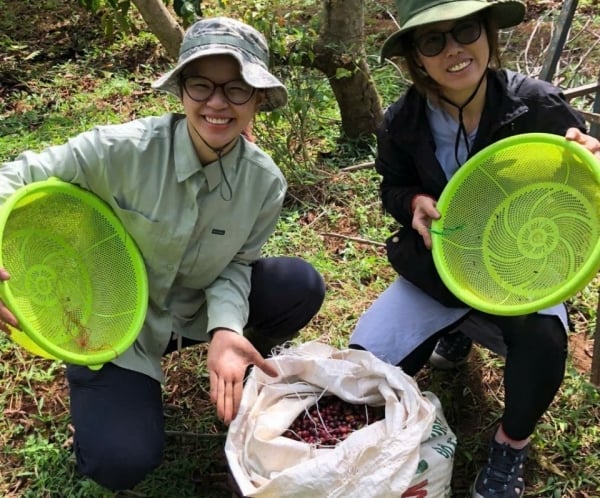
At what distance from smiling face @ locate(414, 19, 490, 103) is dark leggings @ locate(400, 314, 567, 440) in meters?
0.63

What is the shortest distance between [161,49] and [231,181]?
3331 millimetres

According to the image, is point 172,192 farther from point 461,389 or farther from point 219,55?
point 461,389

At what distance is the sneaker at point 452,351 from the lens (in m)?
2.20

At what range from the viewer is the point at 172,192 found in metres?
1.75

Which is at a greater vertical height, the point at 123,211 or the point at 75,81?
the point at 123,211

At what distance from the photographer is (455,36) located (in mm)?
1613

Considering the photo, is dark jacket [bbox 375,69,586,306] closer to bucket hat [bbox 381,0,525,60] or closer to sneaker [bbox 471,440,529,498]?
bucket hat [bbox 381,0,525,60]

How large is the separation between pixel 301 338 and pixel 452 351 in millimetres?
543

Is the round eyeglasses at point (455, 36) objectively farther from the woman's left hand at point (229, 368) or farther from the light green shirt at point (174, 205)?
the woman's left hand at point (229, 368)

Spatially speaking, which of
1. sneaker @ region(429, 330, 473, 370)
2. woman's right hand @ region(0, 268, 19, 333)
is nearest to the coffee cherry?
sneaker @ region(429, 330, 473, 370)

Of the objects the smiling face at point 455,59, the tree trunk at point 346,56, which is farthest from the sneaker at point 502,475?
the tree trunk at point 346,56

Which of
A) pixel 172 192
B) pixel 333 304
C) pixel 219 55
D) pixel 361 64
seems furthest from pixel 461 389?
pixel 361 64

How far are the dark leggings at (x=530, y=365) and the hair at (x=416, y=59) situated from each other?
2.15 feet

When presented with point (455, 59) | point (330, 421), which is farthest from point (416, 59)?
point (330, 421)
